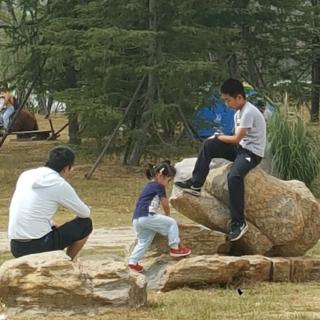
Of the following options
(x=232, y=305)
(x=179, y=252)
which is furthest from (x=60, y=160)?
(x=232, y=305)

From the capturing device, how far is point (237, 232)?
983 centimetres

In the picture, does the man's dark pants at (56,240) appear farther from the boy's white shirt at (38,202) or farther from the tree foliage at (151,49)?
the tree foliage at (151,49)

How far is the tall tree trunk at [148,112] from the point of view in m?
20.5

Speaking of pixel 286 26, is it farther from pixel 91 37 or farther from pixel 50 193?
pixel 50 193

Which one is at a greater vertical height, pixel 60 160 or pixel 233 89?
pixel 233 89

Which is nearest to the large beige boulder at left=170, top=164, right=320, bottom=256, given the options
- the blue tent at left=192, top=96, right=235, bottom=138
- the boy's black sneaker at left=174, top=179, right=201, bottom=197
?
the boy's black sneaker at left=174, top=179, right=201, bottom=197

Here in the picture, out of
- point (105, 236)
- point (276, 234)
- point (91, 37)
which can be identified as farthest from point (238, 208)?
point (91, 37)

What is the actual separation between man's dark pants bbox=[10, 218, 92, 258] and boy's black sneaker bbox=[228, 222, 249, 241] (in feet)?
5.44

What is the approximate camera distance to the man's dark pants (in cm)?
853

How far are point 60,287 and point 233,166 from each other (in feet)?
10.8

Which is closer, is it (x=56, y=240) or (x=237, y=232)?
(x=56, y=240)

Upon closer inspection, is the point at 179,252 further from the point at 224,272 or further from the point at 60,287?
the point at 60,287

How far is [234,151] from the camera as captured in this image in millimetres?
10133

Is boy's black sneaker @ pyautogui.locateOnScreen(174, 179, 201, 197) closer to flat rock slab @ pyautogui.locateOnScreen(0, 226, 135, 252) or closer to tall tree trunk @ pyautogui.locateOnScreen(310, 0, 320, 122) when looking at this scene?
flat rock slab @ pyautogui.locateOnScreen(0, 226, 135, 252)
